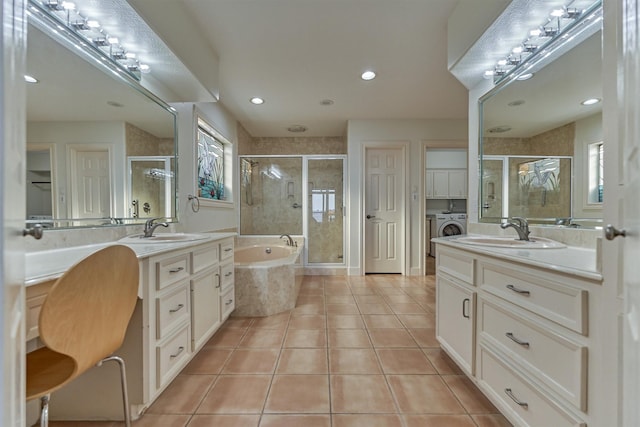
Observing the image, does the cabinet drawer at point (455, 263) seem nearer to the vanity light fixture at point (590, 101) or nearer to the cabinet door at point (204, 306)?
the vanity light fixture at point (590, 101)

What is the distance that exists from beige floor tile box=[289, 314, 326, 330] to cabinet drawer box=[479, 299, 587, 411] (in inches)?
54.3

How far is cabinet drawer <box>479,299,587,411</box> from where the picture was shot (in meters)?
0.85

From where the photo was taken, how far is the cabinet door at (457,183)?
600cm

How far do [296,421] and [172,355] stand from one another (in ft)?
2.35

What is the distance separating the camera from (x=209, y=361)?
1790 mm

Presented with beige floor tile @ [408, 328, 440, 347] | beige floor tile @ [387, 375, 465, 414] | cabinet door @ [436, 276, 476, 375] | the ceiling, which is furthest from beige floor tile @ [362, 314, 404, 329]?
the ceiling

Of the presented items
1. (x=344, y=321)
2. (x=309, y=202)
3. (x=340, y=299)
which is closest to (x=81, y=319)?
(x=344, y=321)

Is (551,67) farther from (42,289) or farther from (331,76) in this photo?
(42,289)

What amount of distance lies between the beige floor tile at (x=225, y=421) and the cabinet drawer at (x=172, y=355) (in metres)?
0.24

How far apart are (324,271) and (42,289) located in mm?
3692

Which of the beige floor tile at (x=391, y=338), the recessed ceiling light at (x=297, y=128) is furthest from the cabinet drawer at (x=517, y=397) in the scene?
the recessed ceiling light at (x=297, y=128)

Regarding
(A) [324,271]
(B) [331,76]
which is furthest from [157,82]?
(A) [324,271]

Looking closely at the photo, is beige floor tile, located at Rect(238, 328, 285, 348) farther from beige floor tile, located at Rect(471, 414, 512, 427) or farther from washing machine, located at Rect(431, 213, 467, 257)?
washing machine, located at Rect(431, 213, 467, 257)

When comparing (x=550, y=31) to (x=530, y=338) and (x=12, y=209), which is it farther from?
(x=12, y=209)
